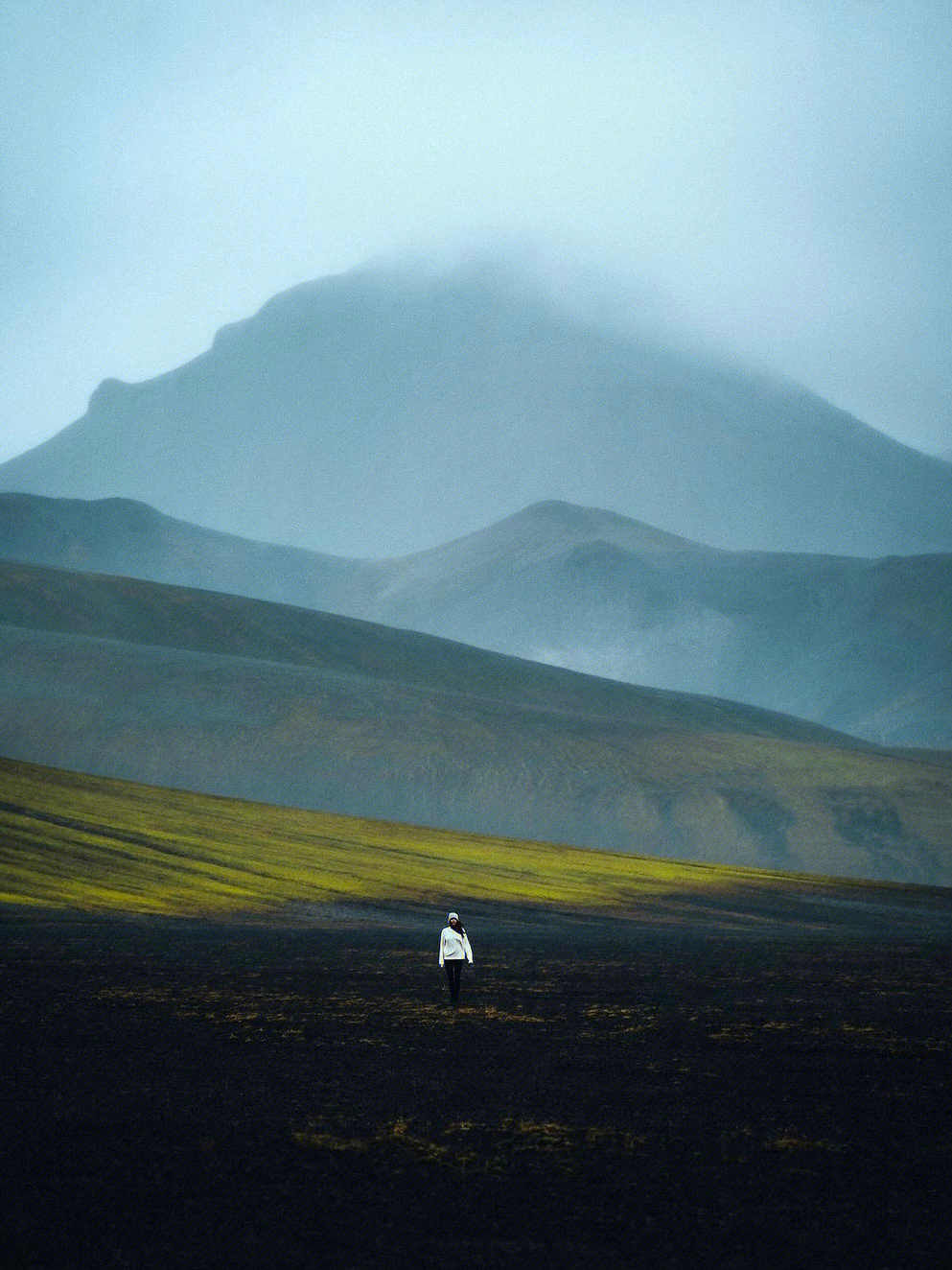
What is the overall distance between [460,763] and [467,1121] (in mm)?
137301

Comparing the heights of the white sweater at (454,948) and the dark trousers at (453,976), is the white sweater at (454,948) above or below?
above

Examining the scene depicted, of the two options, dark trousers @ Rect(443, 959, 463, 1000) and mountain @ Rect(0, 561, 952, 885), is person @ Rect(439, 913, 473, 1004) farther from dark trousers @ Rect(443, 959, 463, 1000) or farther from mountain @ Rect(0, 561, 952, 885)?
mountain @ Rect(0, 561, 952, 885)

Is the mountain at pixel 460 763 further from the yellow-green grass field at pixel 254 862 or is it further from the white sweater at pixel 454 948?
the white sweater at pixel 454 948

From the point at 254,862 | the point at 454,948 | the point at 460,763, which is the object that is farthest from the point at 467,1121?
the point at 460,763

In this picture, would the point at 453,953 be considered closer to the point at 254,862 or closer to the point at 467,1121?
the point at 467,1121

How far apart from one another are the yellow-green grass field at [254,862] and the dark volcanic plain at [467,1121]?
2914 cm

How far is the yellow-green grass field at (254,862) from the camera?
6284 centimetres

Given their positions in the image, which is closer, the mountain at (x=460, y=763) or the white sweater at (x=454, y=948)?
the white sweater at (x=454, y=948)

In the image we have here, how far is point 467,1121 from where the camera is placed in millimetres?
16281

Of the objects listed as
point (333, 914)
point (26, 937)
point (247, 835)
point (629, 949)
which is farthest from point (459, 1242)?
point (247, 835)

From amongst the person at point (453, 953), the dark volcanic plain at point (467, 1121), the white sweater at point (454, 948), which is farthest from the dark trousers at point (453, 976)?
the dark volcanic plain at point (467, 1121)

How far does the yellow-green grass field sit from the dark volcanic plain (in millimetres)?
29137

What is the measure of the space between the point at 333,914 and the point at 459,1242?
50.1 m

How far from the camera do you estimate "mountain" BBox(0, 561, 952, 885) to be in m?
144
